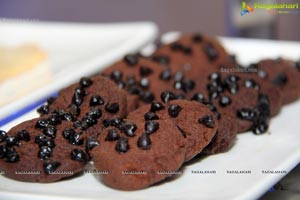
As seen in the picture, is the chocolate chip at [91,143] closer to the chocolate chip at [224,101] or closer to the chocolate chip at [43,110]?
the chocolate chip at [43,110]

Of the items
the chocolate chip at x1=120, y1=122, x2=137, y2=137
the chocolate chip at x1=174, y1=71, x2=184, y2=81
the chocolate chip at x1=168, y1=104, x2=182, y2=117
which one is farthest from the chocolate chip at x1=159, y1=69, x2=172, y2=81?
the chocolate chip at x1=120, y1=122, x2=137, y2=137

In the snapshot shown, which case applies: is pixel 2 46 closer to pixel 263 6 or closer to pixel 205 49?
pixel 205 49

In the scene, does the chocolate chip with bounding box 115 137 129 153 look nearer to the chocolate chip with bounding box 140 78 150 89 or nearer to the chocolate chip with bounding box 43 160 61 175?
the chocolate chip with bounding box 43 160 61 175

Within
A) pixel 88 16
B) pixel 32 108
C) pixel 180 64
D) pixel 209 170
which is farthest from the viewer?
pixel 88 16

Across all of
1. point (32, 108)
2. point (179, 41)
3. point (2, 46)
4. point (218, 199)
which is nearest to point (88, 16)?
point (2, 46)

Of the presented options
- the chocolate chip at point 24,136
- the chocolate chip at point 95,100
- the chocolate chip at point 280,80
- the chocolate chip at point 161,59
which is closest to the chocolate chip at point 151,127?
the chocolate chip at point 95,100

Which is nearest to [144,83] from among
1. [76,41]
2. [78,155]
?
[78,155]
